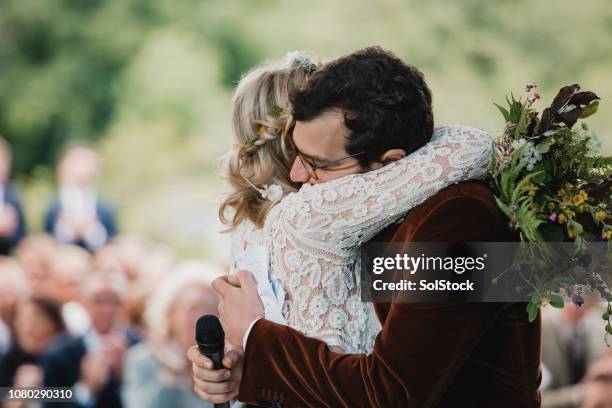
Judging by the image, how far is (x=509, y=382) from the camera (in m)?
2.18

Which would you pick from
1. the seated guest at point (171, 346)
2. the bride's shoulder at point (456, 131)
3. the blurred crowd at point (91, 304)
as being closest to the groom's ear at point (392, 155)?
the bride's shoulder at point (456, 131)

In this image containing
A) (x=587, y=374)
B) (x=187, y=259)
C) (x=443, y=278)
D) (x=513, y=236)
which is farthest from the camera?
(x=187, y=259)

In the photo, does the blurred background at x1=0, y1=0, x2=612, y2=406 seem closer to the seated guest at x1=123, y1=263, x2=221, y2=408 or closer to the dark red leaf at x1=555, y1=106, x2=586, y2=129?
Answer: the seated guest at x1=123, y1=263, x2=221, y2=408

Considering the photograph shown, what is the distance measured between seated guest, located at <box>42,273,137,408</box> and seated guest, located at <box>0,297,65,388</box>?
3.6 inches

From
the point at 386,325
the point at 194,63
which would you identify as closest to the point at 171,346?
the point at 386,325

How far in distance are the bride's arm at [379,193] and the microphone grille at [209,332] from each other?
310 mm

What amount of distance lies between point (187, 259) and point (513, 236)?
5983 millimetres

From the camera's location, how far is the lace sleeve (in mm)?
2141

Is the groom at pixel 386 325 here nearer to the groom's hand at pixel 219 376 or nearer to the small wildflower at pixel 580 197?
the groom's hand at pixel 219 376

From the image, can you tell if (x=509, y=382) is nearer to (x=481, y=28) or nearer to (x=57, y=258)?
(x=57, y=258)

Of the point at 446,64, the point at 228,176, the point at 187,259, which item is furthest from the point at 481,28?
the point at 228,176

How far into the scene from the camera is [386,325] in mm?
2070

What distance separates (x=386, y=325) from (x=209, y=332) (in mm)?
468

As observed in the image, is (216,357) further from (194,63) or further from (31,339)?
(194,63)
